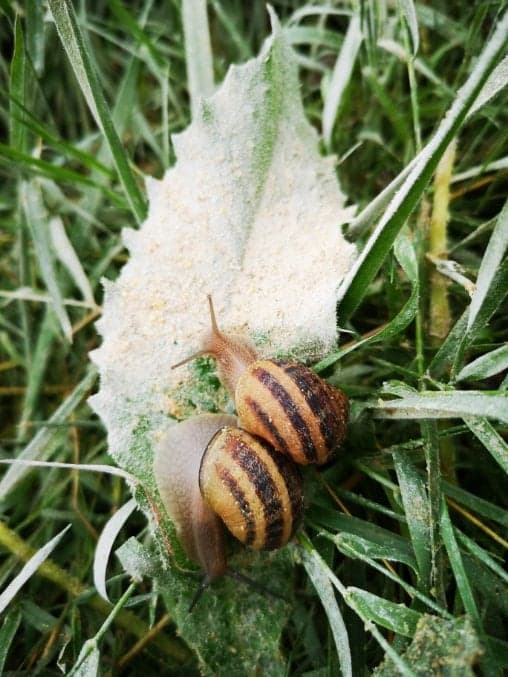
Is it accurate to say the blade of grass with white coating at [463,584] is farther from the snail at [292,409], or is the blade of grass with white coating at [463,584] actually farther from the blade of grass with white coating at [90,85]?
the blade of grass with white coating at [90,85]

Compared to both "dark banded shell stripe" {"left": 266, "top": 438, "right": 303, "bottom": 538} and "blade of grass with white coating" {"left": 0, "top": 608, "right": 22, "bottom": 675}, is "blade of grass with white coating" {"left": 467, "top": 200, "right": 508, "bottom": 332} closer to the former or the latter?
"dark banded shell stripe" {"left": 266, "top": 438, "right": 303, "bottom": 538}

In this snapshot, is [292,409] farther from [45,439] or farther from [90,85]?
[90,85]

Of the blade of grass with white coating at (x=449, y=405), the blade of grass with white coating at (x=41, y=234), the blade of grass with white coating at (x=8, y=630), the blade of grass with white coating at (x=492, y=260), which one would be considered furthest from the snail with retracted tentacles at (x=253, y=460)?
the blade of grass with white coating at (x=41, y=234)

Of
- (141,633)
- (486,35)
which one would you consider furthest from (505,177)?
(141,633)

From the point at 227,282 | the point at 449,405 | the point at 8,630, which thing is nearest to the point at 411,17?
the point at 227,282

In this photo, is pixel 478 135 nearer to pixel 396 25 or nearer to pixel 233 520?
pixel 396 25

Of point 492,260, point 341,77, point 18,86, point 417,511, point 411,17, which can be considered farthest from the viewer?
point 341,77
